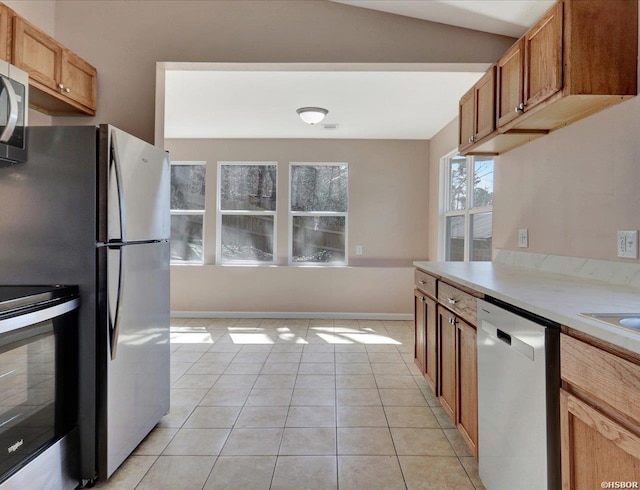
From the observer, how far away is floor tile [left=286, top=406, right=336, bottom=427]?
7.56 ft

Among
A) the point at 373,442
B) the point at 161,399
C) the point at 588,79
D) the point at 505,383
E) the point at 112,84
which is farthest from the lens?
the point at 112,84

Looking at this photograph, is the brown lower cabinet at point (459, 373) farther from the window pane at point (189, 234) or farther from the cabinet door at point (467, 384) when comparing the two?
the window pane at point (189, 234)

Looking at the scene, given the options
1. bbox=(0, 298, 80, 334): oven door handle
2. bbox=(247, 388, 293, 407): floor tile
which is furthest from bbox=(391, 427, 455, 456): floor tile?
bbox=(0, 298, 80, 334): oven door handle

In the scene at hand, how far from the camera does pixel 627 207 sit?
1.72 m

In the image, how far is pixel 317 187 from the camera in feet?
17.7

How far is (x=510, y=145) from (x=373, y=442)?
218 centimetres

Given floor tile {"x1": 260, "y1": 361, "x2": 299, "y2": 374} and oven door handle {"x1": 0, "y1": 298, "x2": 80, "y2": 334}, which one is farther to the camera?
floor tile {"x1": 260, "y1": 361, "x2": 299, "y2": 374}

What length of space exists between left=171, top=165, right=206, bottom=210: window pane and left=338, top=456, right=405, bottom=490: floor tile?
4280 mm

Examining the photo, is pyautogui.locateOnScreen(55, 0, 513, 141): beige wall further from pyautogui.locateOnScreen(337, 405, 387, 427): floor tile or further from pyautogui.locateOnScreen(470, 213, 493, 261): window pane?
pyautogui.locateOnScreen(337, 405, 387, 427): floor tile

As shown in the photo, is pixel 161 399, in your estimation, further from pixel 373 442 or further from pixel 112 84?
pixel 112 84

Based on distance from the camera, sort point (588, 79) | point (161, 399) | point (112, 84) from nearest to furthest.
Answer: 1. point (588, 79)
2. point (161, 399)
3. point (112, 84)

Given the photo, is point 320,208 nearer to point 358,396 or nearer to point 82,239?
point 358,396

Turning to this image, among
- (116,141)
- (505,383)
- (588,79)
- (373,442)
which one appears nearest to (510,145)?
(588,79)

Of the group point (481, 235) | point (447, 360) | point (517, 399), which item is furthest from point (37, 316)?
point (481, 235)
